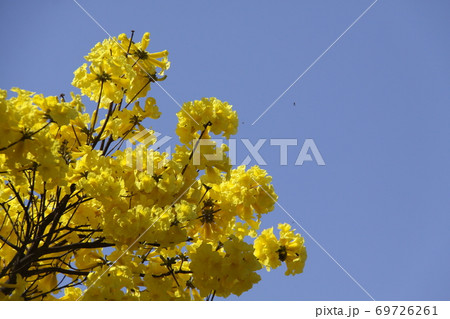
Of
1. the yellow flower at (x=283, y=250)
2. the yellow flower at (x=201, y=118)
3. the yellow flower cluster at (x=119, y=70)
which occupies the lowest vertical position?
the yellow flower at (x=283, y=250)

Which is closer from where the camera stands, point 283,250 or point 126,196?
point 126,196

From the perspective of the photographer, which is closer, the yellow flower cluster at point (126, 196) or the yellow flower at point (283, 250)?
the yellow flower cluster at point (126, 196)

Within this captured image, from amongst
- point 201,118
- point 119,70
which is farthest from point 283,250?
point 119,70

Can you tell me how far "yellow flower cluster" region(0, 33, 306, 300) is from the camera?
4.30 metres

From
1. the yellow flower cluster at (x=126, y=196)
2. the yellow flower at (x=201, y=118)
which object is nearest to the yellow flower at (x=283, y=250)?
the yellow flower cluster at (x=126, y=196)

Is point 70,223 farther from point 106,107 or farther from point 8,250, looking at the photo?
point 106,107

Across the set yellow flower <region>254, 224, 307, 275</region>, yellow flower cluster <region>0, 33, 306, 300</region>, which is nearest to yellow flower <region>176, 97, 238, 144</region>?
yellow flower cluster <region>0, 33, 306, 300</region>

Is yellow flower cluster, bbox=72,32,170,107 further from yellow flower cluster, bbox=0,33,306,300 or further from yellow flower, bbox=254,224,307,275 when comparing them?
yellow flower, bbox=254,224,307,275

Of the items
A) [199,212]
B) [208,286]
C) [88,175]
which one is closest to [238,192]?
[199,212]

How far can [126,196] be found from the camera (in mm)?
4602

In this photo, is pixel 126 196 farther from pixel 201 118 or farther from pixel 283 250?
pixel 283 250

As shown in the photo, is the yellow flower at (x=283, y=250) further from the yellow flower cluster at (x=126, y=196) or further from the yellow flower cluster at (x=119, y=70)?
the yellow flower cluster at (x=119, y=70)

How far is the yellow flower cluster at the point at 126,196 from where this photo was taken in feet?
14.1

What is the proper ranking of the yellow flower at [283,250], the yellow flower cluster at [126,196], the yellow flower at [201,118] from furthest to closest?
the yellow flower at [283,250]
the yellow flower at [201,118]
the yellow flower cluster at [126,196]
